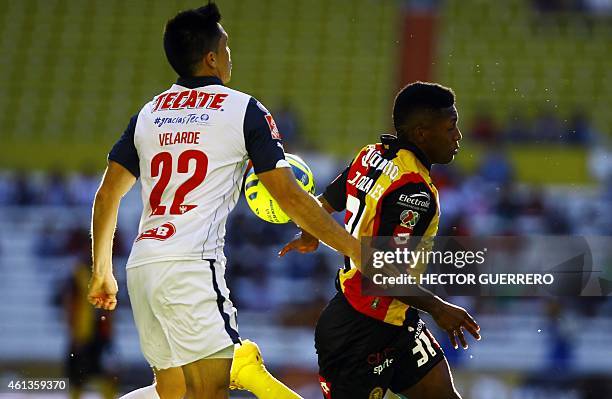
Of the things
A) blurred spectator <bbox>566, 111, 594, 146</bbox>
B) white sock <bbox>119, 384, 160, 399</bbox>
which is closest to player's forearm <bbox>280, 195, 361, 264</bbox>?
white sock <bbox>119, 384, 160, 399</bbox>

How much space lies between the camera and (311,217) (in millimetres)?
4441

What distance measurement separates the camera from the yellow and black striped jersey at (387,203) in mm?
5082

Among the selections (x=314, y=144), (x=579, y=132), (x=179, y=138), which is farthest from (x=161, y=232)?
(x=579, y=132)

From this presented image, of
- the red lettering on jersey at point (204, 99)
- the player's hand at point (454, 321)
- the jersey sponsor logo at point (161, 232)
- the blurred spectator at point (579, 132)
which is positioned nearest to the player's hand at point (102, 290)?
the jersey sponsor logo at point (161, 232)

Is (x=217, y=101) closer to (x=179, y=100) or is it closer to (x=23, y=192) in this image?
(x=179, y=100)

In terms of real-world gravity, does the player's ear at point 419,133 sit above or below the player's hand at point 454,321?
above

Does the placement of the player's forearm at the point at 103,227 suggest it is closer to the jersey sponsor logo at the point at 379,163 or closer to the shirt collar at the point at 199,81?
the shirt collar at the point at 199,81

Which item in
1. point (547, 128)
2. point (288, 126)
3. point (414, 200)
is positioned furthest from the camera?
point (547, 128)

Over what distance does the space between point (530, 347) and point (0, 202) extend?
7650mm

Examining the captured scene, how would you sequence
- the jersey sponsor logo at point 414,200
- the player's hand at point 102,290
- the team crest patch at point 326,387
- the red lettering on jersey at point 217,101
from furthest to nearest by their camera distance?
the team crest patch at point 326,387, the jersey sponsor logo at point 414,200, the player's hand at point 102,290, the red lettering on jersey at point 217,101

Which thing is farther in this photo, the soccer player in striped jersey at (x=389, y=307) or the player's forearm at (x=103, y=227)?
the soccer player in striped jersey at (x=389, y=307)

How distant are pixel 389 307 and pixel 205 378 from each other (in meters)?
1.11

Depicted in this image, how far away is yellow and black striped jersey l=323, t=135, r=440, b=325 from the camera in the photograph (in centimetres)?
508

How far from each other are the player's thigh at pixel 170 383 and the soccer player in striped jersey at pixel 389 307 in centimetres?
79
